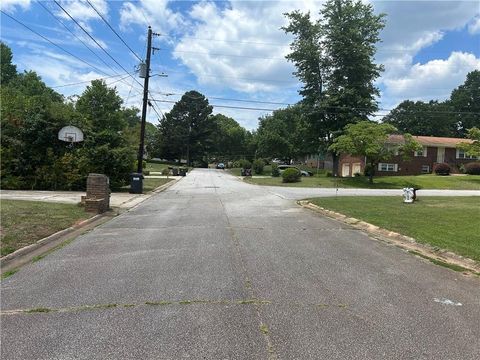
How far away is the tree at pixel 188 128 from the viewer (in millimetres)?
112312

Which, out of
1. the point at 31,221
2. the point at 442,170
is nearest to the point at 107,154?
the point at 31,221

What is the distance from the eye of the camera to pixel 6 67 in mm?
81375

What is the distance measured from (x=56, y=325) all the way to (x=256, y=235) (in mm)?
6816

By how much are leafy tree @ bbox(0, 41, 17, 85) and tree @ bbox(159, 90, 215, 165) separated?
37438mm

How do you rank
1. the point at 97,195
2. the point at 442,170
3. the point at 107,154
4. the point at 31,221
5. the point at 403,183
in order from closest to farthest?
1. the point at 31,221
2. the point at 97,195
3. the point at 107,154
4. the point at 403,183
5. the point at 442,170

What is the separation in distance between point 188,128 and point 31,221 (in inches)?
4113

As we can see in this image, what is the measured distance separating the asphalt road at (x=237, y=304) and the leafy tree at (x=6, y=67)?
77.8 meters

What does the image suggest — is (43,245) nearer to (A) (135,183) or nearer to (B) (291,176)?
(A) (135,183)

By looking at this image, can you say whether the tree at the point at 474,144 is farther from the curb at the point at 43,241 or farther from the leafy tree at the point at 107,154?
the curb at the point at 43,241

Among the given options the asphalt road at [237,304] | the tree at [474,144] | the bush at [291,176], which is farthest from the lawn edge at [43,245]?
the tree at [474,144]

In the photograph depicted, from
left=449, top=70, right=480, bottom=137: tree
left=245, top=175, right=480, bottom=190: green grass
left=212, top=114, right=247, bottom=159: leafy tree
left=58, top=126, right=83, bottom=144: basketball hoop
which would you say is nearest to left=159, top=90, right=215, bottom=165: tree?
left=212, top=114, right=247, bottom=159: leafy tree

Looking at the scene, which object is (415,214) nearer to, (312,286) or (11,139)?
(312,286)

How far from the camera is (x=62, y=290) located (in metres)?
6.31

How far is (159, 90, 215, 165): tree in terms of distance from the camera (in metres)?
112
